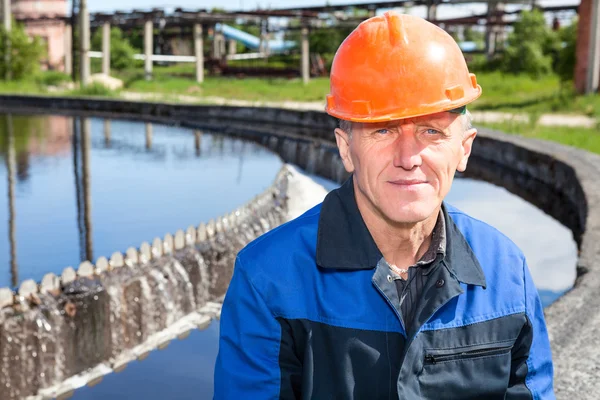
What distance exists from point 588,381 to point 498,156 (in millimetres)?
8571

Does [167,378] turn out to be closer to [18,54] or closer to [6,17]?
[18,54]

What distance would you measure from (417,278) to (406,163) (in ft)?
1.01

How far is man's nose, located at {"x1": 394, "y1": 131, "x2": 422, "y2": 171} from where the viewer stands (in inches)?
79.9

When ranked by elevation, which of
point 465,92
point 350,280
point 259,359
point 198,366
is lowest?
point 198,366

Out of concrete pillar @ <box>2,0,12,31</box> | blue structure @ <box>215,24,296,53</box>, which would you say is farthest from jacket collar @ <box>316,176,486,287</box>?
blue structure @ <box>215,24,296,53</box>

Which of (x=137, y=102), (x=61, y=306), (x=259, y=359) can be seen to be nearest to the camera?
(x=259, y=359)

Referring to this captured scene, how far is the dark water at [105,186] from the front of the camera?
8.06m

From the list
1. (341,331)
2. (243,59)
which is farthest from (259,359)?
(243,59)

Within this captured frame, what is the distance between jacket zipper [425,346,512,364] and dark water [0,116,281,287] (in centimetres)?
551

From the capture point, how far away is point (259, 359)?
1.98 metres

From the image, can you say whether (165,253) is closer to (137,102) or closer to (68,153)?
(68,153)

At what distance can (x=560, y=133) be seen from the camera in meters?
12.7

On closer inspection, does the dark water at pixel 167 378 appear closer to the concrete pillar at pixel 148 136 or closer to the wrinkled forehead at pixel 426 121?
the wrinkled forehead at pixel 426 121

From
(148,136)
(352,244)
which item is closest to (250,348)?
(352,244)
